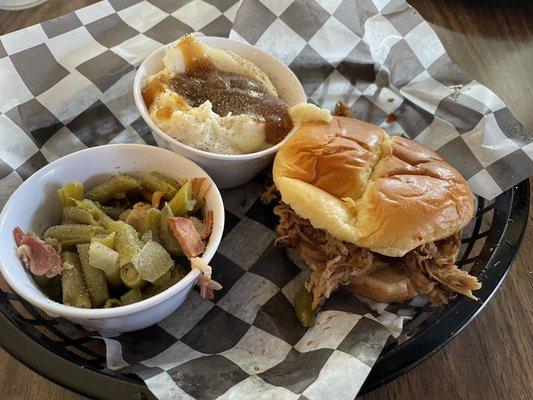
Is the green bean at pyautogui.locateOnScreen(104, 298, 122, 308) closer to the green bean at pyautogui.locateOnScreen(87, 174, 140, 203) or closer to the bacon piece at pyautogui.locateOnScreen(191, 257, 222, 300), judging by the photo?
the bacon piece at pyautogui.locateOnScreen(191, 257, 222, 300)

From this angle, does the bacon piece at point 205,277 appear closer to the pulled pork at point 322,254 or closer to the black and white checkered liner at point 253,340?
the black and white checkered liner at point 253,340

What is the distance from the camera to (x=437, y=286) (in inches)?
69.9

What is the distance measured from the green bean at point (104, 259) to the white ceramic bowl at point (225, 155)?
1.70 feet

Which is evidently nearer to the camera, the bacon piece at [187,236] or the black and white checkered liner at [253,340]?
the black and white checkered liner at [253,340]

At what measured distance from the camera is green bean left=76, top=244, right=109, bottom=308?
5.16 feet

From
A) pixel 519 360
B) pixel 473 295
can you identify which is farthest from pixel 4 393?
pixel 519 360

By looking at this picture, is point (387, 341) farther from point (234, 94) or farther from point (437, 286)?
point (234, 94)

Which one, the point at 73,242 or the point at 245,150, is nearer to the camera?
the point at 73,242

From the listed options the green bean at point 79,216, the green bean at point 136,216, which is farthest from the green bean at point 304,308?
the green bean at point 79,216

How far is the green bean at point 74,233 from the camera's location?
1.65 meters

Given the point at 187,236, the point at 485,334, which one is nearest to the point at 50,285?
the point at 187,236

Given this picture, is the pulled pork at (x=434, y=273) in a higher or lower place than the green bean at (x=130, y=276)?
higher

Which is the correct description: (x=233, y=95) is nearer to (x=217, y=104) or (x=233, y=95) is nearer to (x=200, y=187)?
(x=217, y=104)

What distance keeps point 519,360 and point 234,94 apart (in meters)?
1.39
